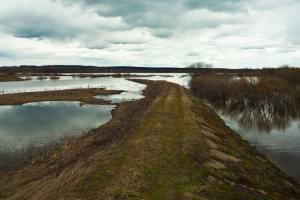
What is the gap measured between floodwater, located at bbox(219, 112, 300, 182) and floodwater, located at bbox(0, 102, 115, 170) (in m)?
12.7

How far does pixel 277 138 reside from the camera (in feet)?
88.0

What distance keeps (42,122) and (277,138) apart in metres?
19.7

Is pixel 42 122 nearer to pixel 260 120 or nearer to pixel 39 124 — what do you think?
pixel 39 124

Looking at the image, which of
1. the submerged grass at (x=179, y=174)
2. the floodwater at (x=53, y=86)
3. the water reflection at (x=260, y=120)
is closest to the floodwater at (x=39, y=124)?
the submerged grass at (x=179, y=174)

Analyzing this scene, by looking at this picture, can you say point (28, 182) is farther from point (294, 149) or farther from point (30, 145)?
point (294, 149)

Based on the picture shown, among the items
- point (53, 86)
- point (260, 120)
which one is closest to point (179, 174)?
point (260, 120)

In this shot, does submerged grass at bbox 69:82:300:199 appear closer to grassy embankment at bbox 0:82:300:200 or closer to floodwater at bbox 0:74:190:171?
grassy embankment at bbox 0:82:300:200

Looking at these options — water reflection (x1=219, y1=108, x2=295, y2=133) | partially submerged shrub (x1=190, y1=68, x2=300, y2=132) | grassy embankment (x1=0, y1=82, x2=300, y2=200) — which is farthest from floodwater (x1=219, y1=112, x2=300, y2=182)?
grassy embankment (x1=0, y1=82, x2=300, y2=200)

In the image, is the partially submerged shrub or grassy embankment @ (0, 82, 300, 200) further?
the partially submerged shrub

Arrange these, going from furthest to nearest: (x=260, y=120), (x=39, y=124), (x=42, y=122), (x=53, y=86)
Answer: (x=53, y=86) < (x=260, y=120) < (x=42, y=122) < (x=39, y=124)

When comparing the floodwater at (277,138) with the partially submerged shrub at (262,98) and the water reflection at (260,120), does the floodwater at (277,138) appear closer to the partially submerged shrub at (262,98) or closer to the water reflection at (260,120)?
the water reflection at (260,120)

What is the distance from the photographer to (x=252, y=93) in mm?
48750

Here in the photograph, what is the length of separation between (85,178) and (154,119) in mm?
14485

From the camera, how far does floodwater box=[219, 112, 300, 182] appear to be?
20189 mm
